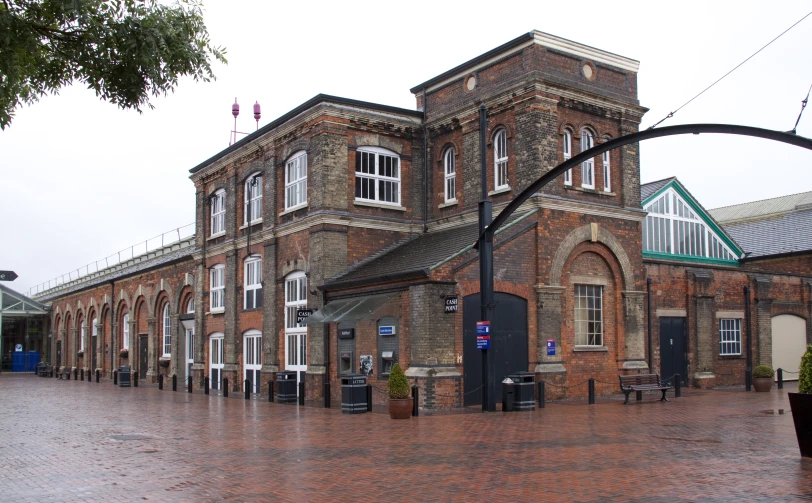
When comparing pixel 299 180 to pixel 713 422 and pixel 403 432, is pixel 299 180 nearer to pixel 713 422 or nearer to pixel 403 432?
pixel 403 432

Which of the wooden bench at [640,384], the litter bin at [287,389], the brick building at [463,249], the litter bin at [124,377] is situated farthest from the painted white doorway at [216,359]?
the wooden bench at [640,384]

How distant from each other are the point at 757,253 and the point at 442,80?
692 inches

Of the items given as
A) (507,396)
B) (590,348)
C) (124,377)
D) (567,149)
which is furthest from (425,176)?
(124,377)

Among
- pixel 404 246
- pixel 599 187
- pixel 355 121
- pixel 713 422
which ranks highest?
pixel 355 121

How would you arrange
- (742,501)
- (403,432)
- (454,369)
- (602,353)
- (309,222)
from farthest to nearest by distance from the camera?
1. (309,222)
2. (602,353)
3. (454,369)
4. (403,432)
5. (742,501)

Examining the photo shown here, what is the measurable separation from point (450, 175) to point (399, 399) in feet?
33.9

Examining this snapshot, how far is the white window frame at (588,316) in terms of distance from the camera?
23.8 m

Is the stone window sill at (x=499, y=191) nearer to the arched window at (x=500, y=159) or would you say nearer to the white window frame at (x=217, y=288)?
the arched window at (x=500, y=159)

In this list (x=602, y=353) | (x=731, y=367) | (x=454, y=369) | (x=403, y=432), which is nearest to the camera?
(x=403, y=432)

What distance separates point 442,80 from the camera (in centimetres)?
2702

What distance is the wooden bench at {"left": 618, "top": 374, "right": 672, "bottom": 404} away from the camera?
21500mm

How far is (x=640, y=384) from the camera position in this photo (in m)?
22.2

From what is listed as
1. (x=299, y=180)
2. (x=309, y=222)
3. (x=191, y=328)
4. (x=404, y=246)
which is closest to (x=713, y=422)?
(x=404, y=246)

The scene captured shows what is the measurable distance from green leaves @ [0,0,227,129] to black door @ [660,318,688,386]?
20.2 m
